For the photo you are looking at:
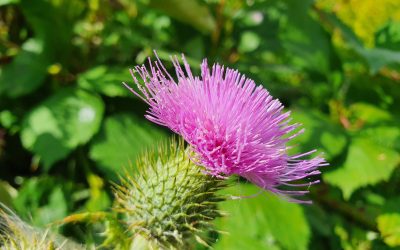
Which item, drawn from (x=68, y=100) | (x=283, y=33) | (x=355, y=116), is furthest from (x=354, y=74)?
(x=68, y=100)

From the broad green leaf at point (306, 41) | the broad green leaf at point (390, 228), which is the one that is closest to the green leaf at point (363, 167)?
the broad green leaf at point (390, 228)

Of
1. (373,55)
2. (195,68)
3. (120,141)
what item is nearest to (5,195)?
(120,141)

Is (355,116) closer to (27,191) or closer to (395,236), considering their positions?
(395,236)

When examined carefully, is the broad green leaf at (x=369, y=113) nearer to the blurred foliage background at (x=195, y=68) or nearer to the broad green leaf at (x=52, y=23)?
the blurred foliage background at (x=195, y=68)

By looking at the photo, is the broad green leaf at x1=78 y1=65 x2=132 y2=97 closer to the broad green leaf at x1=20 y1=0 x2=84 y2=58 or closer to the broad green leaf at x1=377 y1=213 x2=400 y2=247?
Answer: the broad green leaf at x1=20 y1=0 x2=84 y2=58

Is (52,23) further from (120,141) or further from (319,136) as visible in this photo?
(319,136)
